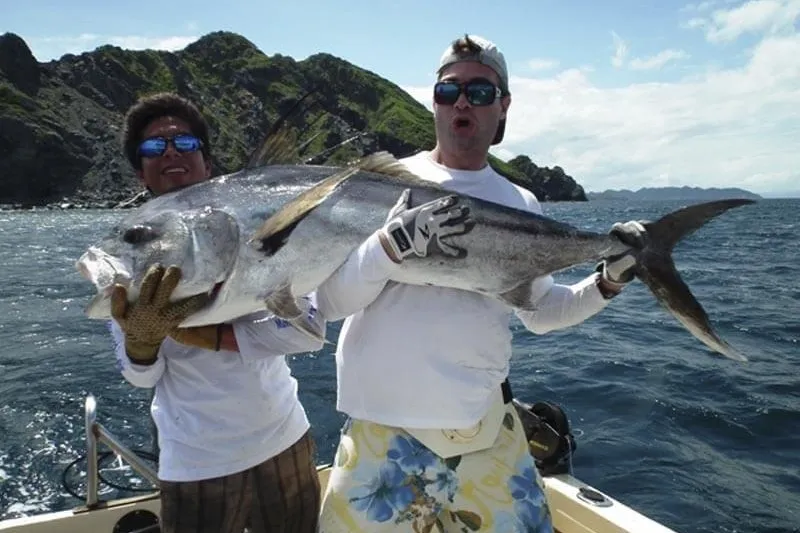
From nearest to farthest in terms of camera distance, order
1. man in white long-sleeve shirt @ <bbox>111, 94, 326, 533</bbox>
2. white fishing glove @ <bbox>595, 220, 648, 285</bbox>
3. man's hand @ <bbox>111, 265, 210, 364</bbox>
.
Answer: man's hand @ <bbox>111, 265, 210, 364</bbox> → man in white long-sleeve shirt @ <bbox>111, 94, 326, 533</bbox> → white fishing glove @ <bbox>595, 220, 648, 285</bbox>

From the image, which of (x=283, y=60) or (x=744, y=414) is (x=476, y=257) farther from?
(x=283, y=60)

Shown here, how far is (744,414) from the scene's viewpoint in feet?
27.9

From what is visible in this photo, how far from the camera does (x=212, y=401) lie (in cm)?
294

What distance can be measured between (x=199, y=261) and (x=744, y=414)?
823 cm

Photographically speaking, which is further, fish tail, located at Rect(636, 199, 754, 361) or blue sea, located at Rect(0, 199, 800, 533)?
blue sea, located at Rect(0, 199, 800, 533)

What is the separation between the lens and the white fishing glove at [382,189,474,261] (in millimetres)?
2787

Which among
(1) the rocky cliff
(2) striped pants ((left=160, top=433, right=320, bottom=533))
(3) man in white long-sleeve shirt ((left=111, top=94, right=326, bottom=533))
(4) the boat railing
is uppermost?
(1) the rocky cliff

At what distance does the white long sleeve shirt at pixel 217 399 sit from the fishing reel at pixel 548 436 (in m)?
2.21

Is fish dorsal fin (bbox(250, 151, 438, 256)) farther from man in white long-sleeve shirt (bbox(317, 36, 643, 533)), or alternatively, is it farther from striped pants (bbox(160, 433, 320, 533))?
striped pants (bbox(160, 433, 320, 533))

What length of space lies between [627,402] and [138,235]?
8.04 m

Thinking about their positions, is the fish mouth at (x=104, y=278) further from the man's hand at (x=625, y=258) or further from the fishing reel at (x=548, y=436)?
the fishing reel at (x=548, y=436)

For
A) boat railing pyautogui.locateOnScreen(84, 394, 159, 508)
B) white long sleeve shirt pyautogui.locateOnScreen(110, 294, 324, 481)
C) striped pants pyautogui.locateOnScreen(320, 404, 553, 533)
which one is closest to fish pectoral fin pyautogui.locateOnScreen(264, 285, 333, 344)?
white long sleeve shirt pyautogui.locateOnScreen(110, 294, 324, 481)

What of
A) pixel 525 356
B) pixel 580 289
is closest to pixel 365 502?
pixel 580 289

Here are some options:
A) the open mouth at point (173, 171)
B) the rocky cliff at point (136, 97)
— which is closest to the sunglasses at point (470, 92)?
the open mouth at point (173, 171)
